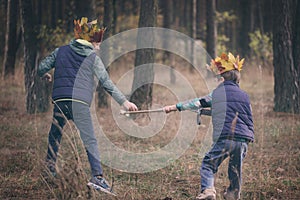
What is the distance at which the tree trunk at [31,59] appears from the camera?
1320 cm

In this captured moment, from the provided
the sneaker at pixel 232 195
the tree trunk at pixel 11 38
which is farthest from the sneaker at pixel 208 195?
the tree trunk at pixel 11 38

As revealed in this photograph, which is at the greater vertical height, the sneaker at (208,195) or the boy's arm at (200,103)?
the boy's arm at (200,103)

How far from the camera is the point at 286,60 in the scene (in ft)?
43.2

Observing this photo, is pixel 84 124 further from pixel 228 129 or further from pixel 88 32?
pixel 228 129

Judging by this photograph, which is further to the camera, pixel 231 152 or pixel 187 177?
pixel 187 177

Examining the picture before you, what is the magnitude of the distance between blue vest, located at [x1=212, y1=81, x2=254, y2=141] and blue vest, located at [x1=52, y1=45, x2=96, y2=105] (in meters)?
1.62

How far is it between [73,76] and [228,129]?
208 cm

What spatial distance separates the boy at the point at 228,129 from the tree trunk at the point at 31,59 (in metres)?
7.66

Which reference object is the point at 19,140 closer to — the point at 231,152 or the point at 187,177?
the point at 187,177

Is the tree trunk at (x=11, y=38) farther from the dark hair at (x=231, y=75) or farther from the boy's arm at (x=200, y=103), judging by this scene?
the dark hair at (x=231, y=75)

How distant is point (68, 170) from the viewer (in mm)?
5707

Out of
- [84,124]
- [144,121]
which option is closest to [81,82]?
[84,124]

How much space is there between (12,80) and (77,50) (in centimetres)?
1226

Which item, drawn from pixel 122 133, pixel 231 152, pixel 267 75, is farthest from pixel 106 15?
pixel 267 75
